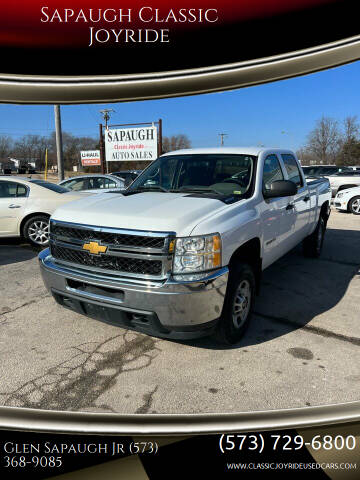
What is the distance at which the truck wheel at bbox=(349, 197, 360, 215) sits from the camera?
12274 millimetres

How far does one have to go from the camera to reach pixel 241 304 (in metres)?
3.37

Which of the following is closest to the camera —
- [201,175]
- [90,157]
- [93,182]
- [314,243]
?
[201,175]

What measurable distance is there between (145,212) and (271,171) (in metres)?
2.03

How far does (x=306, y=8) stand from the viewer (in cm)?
240

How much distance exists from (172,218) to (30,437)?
1762mm

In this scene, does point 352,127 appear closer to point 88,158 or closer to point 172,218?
point 88,158

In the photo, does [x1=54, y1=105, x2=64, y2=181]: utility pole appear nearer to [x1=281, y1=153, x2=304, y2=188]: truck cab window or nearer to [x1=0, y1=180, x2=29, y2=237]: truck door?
[x1=0, y1=180, x2=29, y2=237]: truck door

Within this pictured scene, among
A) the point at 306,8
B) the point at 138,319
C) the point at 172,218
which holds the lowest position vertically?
the point at 138,319

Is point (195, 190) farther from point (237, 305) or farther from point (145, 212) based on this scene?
point (237, 305)

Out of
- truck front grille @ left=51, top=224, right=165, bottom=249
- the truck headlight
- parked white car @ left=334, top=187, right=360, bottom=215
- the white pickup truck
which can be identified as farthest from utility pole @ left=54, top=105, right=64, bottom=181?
the truck headlight

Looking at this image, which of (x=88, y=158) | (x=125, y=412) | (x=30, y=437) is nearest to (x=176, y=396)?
(x=125, y=412)

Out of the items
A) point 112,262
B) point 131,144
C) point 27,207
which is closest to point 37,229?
point 27,207

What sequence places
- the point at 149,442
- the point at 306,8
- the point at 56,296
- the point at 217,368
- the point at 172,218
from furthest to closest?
the point at 56,296, the point at 217,368, the point at 172,218, the point at 306,8, the point at 149,442

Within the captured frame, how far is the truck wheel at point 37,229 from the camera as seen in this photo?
24.1 ft
